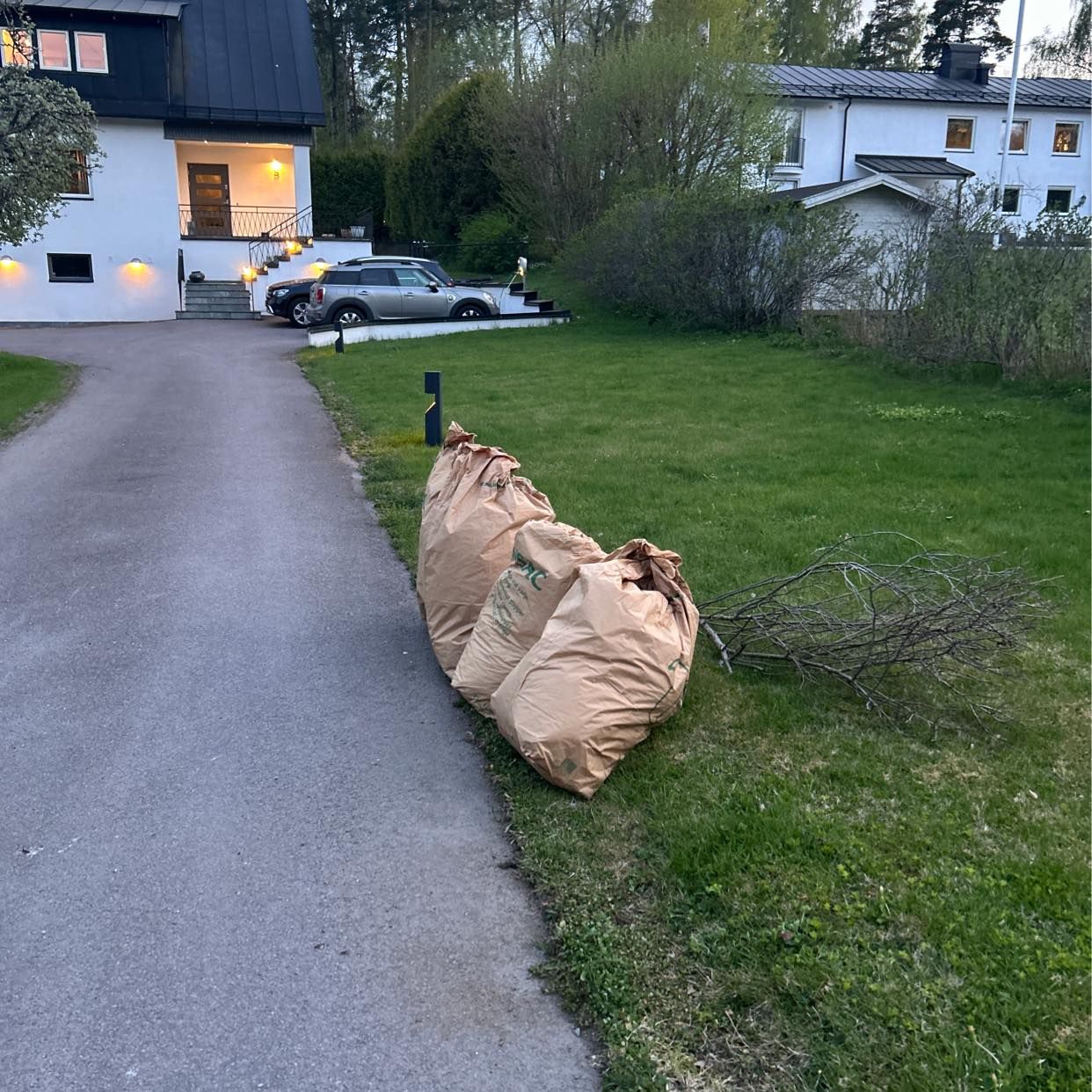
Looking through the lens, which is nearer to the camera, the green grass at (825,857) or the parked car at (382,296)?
the green grass at (825,857)

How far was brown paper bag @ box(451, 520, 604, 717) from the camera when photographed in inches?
178

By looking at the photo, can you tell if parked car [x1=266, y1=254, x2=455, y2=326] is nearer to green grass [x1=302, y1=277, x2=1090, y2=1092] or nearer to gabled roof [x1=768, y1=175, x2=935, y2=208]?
gabled roof [x1=768, y1=175, x2=935, y2=208]

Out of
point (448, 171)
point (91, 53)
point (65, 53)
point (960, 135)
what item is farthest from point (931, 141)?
point (65, 53)

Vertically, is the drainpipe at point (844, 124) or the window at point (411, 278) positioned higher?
the drainpipe at point (844, 124)

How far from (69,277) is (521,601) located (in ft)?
94.4

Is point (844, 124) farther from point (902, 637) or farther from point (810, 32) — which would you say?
point (902, 637)

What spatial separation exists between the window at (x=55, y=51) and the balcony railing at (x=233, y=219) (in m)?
4.68

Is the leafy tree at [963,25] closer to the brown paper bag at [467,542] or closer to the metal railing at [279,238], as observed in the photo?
the metal railing at [279,238]

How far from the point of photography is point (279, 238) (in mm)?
29922

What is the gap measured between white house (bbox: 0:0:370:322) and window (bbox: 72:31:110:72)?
35 mm

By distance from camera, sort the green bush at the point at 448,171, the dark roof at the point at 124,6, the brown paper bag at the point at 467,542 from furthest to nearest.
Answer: the green bush at the point at 448,171, the dark roof at the point at 124,6, the brown paper bag at the point at 467,542

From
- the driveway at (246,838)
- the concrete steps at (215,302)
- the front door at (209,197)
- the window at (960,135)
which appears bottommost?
the driveway at (246,838)

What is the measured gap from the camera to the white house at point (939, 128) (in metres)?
36.9

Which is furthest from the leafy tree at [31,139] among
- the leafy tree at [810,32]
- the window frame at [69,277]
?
the leafy tree at [810,32]
